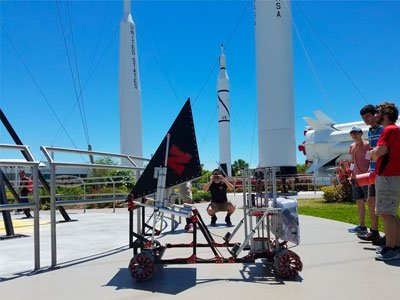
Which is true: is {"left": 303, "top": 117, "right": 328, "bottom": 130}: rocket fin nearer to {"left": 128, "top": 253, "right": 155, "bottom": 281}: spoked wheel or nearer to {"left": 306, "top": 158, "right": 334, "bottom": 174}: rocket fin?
{"left": 306, "top": 158, "right": 334, "bottom": 174}: rocket fin

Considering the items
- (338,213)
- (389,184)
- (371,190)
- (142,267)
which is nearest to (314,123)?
(338,213)

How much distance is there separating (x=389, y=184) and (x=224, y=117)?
36406mm

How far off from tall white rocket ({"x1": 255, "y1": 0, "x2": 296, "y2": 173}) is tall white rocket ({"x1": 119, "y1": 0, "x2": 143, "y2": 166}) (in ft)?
37.3

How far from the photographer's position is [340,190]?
1483 centimetres

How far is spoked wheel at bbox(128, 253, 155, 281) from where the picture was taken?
12.3ft

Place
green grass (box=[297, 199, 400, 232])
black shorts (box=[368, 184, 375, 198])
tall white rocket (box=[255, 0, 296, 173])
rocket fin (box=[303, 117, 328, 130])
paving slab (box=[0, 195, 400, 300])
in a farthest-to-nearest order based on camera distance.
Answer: rocket fin (box=[303, 117, 328, 130]), tall white rocket (box=[255, 0, 296, 173]), green grass (box=[297, 199, 400, 232]), black shorts (box=[368, 184, 375, 198]), paving slab (box=[0, 195, 400, 300])

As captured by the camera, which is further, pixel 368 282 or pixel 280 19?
pixel 280 19

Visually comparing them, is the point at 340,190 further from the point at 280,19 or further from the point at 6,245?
the point at 280,19

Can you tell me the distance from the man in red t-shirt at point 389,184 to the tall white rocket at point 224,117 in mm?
35120

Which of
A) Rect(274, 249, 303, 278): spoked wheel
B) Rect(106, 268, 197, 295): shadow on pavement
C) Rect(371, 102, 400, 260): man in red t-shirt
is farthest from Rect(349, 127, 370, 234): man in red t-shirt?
Rect(106, 268, 197, 295): shadow on pavement

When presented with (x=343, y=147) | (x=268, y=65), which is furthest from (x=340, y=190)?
(x=343, y=147)

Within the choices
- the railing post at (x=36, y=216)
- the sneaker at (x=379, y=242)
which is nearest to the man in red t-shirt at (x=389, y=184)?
the sneaker at (x=379, y=242)

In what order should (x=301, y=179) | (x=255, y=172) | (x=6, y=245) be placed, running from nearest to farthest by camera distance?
(x=255, y=172), (x=6, y=245), (x=301, y=179)

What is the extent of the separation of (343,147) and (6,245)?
1442 inches
